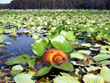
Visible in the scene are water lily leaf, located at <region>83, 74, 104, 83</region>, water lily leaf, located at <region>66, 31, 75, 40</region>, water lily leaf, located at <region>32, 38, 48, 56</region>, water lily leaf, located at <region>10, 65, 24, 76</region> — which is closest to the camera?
water lily leaf, located at <region>83, 74, 104, 83</region>

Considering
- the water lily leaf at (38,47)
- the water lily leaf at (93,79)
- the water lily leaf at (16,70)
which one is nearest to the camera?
the water lily leaf at (93,79)

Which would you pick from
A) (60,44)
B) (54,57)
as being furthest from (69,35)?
(54,57)

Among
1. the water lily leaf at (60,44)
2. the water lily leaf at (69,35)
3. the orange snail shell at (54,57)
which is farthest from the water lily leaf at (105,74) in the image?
the water lily leaf at (69,35)

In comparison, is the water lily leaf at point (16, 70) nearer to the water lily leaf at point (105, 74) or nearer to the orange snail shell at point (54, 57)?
the orange snail shell at point (54, 57)

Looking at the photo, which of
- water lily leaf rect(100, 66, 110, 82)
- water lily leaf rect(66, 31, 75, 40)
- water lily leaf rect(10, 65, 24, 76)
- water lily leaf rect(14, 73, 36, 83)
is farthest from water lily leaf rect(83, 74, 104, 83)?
water lily leaf rect(66, 31, 75, 40)

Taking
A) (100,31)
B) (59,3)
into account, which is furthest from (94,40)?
(59,3)

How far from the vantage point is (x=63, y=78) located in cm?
64

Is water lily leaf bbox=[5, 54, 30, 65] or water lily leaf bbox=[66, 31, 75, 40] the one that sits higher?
water lily leaf bbox=[66, 31, 75, 40]

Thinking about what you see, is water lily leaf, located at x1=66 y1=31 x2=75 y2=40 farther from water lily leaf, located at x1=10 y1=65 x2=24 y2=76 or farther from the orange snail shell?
water lily leaf, located at x1=10 y1=65 x2=24 y2=76

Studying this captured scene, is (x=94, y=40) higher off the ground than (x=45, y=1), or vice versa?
(x=45, y=1)

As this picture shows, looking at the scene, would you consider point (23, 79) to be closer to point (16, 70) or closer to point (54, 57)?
point (16, 70)

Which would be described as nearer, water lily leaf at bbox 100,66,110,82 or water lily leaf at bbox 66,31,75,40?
water lily leaf at bbox 100,66,110,82

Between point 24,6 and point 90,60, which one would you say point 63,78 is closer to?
point 90,60

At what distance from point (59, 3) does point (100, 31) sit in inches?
737
